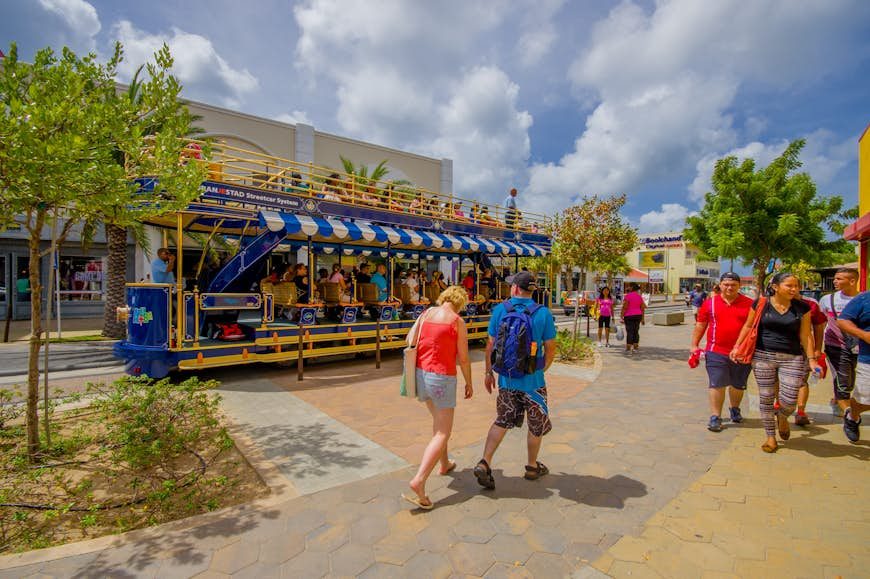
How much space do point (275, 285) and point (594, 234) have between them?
8.02 meters

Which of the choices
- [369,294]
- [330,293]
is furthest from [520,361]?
[369,294]

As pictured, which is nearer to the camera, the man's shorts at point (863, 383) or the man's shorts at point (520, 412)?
the man's shorts at point (520, 412)

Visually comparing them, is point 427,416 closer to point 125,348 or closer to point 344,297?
point 344,297

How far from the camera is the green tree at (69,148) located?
11.2 ft

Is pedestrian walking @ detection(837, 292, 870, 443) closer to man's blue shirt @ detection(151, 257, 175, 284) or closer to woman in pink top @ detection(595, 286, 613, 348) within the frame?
woman in pink top @ detection(595, 286, 613, 348)

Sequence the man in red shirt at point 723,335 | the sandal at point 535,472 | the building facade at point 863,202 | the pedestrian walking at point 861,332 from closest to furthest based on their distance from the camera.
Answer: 1. the sandal at point 535,472
2. the pedestrian walking at point 861,332
3. the man in red shirt at point 723,335
4. the building facade at point 863,202

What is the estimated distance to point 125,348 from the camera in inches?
294

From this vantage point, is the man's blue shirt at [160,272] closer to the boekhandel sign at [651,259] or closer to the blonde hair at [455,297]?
the blonde hair at [455,297]

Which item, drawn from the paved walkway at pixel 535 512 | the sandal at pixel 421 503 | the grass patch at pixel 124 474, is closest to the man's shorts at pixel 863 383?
the paved walkway at pixel 535 512

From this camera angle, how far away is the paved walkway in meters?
2.79

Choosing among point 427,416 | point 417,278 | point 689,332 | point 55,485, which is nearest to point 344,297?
point 417,278

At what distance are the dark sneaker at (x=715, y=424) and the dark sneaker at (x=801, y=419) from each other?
101 centimetres

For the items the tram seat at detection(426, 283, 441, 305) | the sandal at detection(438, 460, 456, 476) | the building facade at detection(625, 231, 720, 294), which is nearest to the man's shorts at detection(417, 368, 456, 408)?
the sandal at detection(438, 460, 456, 476)

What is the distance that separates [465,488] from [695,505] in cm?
188
